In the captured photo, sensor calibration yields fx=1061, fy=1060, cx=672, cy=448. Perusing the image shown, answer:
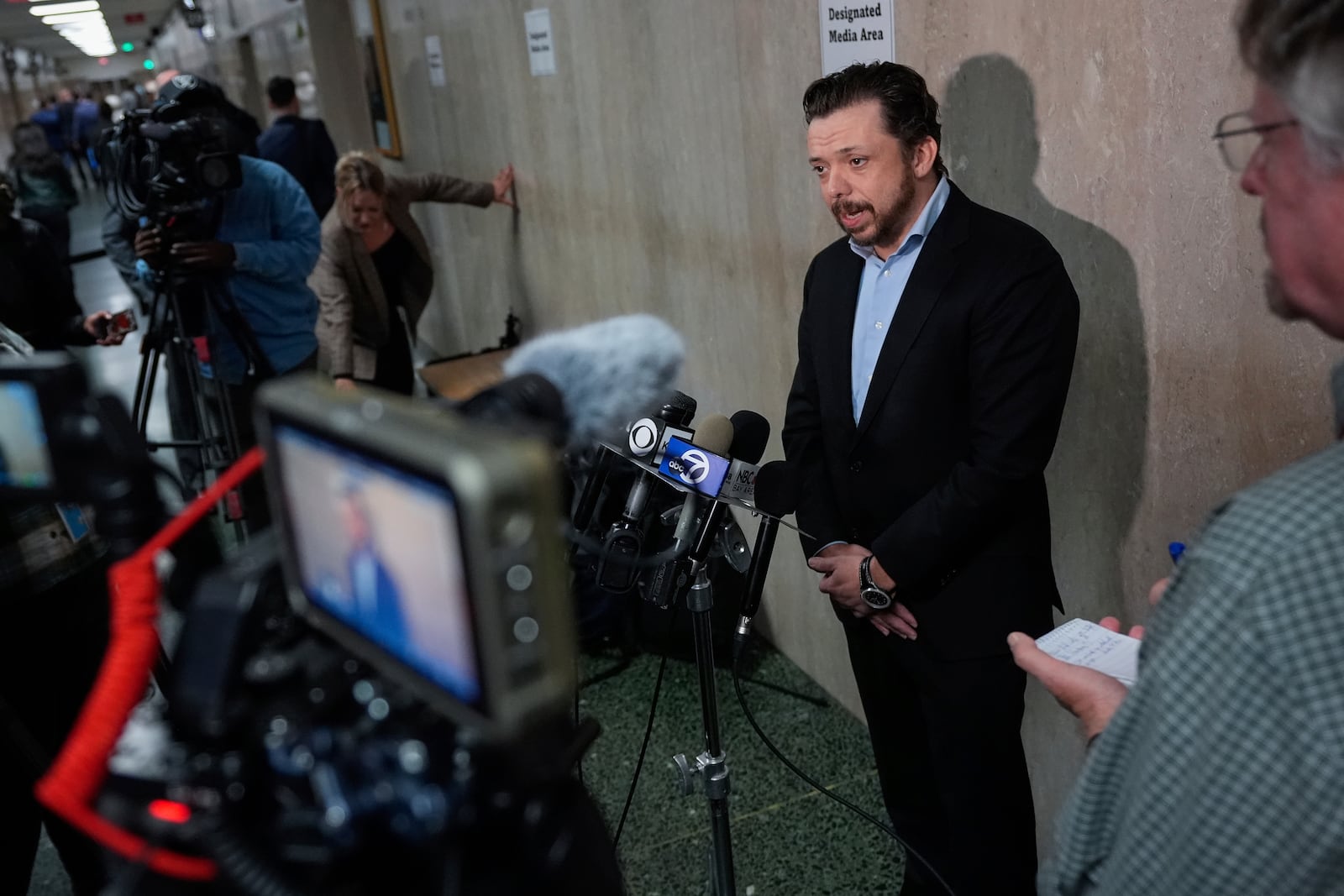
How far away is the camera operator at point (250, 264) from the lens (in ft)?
9.16

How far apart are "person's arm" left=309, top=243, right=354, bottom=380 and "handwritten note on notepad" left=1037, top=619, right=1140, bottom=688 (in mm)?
2949

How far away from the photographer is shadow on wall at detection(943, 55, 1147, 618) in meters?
1.65

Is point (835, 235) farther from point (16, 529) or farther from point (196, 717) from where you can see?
point (196, 717)

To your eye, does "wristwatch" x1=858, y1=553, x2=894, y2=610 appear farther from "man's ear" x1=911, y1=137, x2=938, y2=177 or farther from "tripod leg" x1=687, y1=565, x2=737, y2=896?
"man's ear" x1=911, y1=137, x2=938, y2=177

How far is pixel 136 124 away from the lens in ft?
9.02

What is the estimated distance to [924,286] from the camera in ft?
5.21

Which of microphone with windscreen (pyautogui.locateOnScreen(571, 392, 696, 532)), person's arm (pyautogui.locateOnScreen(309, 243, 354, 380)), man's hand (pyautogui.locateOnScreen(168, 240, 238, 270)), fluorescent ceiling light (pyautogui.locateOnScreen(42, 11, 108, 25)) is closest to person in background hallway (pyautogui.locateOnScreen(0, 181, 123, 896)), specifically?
microphone with windscreen (pyautogui.locateOnScreen(571, 392, 696, 532))

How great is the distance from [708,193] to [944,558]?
148 cm

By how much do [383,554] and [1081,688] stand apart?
0.67 meters

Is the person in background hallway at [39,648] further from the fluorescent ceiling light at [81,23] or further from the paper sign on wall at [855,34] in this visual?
the fluorescent ceiling light at [81,23]

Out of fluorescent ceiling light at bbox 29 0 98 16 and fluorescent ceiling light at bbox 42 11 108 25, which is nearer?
fluorescent ceiling light at bbox 29 0 98 16

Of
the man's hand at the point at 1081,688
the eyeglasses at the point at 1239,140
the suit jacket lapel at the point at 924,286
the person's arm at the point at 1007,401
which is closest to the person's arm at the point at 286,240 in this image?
the suit jacket lapel at the point at 924,286

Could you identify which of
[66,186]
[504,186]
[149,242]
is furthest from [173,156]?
[66,186]

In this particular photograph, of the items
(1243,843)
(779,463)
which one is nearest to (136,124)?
(779,463)
